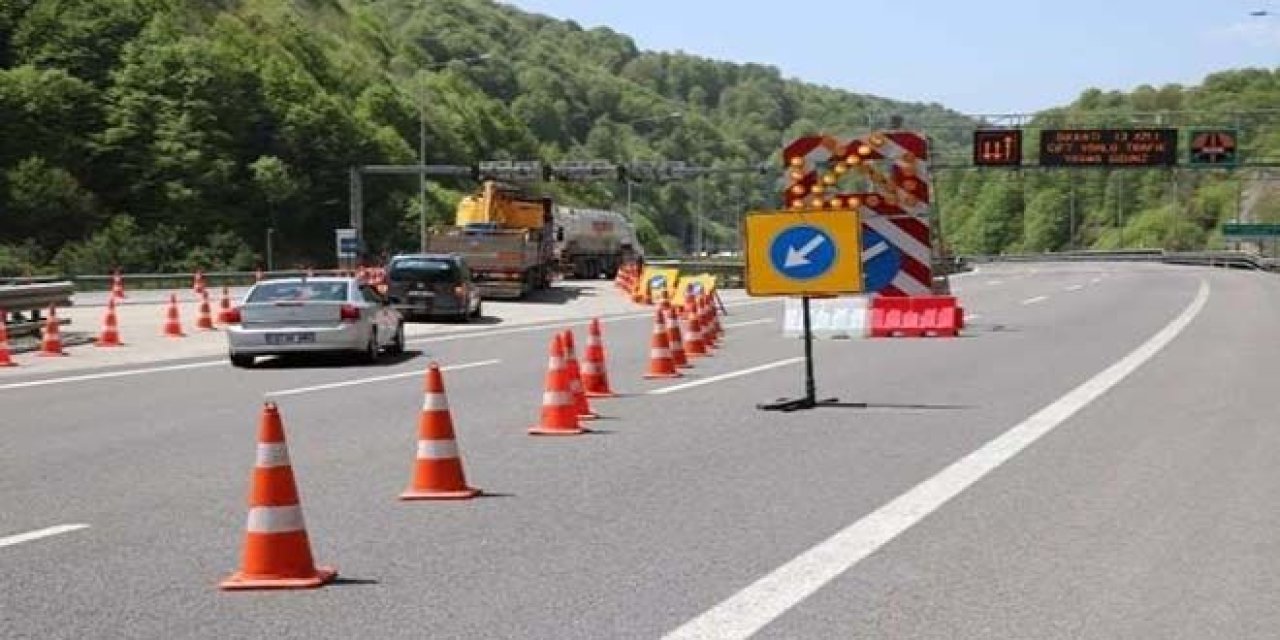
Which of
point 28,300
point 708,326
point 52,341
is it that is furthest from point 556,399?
point 28,300

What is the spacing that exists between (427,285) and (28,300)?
9.57 meters

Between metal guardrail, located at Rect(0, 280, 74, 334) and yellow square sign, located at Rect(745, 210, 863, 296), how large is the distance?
14.9 meters

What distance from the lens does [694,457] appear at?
1188 cm

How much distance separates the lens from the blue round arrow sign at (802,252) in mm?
15922

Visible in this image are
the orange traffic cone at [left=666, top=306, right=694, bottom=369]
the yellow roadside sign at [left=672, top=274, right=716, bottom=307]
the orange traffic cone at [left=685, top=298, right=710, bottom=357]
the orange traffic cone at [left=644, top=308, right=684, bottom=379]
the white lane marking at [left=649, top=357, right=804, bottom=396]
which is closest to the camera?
the white lane marking at [left=649, top=357, right=804, bottom=396]

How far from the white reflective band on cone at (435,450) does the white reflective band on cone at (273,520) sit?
2.53 metres

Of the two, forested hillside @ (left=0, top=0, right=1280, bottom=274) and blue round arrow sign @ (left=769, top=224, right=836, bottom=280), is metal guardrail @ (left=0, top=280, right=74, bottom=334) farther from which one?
forested hillside @ (left=0, top=0, right=1280, bottom=274)

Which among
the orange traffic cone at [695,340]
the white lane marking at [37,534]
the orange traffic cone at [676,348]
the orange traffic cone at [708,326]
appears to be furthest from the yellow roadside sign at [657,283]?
the white lane marking at [37,534]

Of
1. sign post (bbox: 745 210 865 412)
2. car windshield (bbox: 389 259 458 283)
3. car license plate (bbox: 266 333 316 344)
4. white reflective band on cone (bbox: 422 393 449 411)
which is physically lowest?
car license plate (bbox: 266 333 316 344)

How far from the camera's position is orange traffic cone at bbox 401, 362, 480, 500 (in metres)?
9.89

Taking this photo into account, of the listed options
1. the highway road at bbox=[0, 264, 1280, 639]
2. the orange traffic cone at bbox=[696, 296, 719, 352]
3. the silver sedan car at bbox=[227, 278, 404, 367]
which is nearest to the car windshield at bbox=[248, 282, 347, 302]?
the silver sedan car at bbox=[227, 278, 404, 367]

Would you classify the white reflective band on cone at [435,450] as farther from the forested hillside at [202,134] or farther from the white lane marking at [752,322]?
the forested hillside at [202,134]

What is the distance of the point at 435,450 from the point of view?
9.96 meters

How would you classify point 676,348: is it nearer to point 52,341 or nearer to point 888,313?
point 888,313
